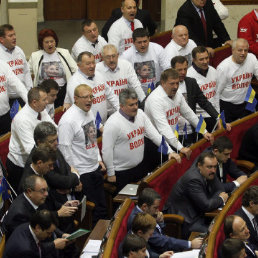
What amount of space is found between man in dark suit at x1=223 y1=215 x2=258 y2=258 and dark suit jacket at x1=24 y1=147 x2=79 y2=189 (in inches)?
49.9

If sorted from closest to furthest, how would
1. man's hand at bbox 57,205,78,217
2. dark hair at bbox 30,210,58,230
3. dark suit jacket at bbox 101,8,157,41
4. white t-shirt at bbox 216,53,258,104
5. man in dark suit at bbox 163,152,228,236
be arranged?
dark hair at bbox 30,210,58,230, man's hand at bbox 57,205,78,217, man in dark suit at bbox 163,152,228,236, white t-shirt at bbox 216,53,258,104, dark suit jacket at bbox 101,8,157,41

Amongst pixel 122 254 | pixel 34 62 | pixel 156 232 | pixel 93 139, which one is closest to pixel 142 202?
pixel 156 232

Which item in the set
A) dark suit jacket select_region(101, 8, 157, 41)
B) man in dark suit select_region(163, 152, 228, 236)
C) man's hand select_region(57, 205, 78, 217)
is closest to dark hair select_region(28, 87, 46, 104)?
man's hand select_region(57, 205, 78, 217)

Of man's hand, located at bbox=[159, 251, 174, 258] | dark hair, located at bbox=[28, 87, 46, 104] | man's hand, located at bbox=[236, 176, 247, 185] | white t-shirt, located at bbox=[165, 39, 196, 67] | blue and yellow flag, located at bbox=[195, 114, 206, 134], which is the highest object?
white t-shirt, located at bbox=[165, 39, 196, 67]

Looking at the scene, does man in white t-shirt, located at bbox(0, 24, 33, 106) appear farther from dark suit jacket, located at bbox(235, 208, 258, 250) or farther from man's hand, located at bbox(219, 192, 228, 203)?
dark suit jacket, located at bbox(235, 208, 258, 250)

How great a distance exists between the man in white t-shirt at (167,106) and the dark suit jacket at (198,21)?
2.16m

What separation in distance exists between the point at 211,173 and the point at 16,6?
5.03 meters

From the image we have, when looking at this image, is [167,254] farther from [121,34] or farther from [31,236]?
[121,34]

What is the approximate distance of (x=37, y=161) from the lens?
18.5ft

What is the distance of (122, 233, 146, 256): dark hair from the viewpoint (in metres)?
4.96

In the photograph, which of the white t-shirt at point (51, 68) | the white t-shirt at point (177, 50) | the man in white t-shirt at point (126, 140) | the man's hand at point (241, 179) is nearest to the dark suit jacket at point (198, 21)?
the white t-shirt at point (177, 50)

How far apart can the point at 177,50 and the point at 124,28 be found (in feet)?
2.33

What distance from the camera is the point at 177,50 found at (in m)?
8.42

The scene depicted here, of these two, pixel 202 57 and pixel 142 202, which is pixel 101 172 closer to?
pixel 142 202
